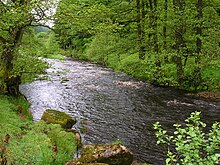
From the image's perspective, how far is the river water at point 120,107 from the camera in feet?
45.1

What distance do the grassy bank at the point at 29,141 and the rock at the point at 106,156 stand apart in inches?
40.5

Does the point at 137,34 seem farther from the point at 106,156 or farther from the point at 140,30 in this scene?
the point at 106,156

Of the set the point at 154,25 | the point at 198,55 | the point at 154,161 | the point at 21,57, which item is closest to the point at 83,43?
the point at 154,25

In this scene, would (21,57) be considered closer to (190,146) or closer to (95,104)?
(95,104)

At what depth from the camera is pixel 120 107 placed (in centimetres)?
1956

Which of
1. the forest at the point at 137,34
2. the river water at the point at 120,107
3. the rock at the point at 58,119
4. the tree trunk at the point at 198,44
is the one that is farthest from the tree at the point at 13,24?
the tree trunk at the point at 198,44

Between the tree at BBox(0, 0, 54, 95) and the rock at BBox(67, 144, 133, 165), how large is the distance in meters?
6.82

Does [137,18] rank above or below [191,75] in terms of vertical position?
above

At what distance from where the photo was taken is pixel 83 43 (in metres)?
76.8

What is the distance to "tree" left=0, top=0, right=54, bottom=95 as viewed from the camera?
1302 cm

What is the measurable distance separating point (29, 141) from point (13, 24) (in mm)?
5793

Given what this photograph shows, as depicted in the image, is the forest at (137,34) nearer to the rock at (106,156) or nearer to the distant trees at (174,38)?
the distant trees at (174,38)

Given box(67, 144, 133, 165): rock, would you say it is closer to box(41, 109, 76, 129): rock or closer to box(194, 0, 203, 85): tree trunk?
box(41, 109, 76, 129): rock

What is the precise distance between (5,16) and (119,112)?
9300mm
